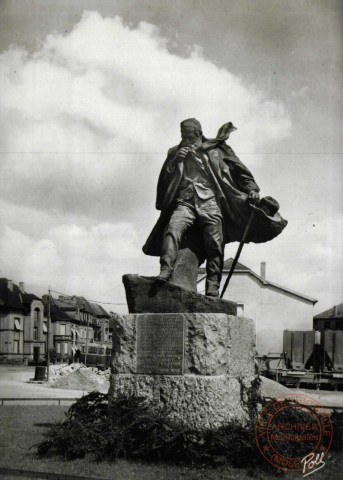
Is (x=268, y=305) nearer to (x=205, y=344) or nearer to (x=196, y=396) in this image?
(x=205, y=344)

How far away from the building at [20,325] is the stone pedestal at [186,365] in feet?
151

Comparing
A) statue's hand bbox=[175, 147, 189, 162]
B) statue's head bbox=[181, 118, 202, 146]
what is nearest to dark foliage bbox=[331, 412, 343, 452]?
statue's hand bbox=[175, 147, 189, 162]

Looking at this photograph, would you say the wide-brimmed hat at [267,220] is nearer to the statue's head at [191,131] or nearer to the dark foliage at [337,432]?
the statue's head at [191,131]

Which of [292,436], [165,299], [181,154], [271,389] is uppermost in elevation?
[181,154]

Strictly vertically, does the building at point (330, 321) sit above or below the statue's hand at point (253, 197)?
below

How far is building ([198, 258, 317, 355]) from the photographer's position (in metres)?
40.2

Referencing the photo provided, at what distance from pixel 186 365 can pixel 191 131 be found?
3.07 m

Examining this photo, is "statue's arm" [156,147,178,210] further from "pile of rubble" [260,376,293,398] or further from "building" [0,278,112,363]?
"building" [0,278,112,363]

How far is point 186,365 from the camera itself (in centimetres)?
652

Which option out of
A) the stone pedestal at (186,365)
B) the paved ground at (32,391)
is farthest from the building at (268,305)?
the stone pedestal at (186,365)

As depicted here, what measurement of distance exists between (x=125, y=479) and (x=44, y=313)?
59188 mm

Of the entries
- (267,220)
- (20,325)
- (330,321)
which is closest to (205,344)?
(267,220)

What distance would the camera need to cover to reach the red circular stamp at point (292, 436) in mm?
5672

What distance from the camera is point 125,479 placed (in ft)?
17.1
